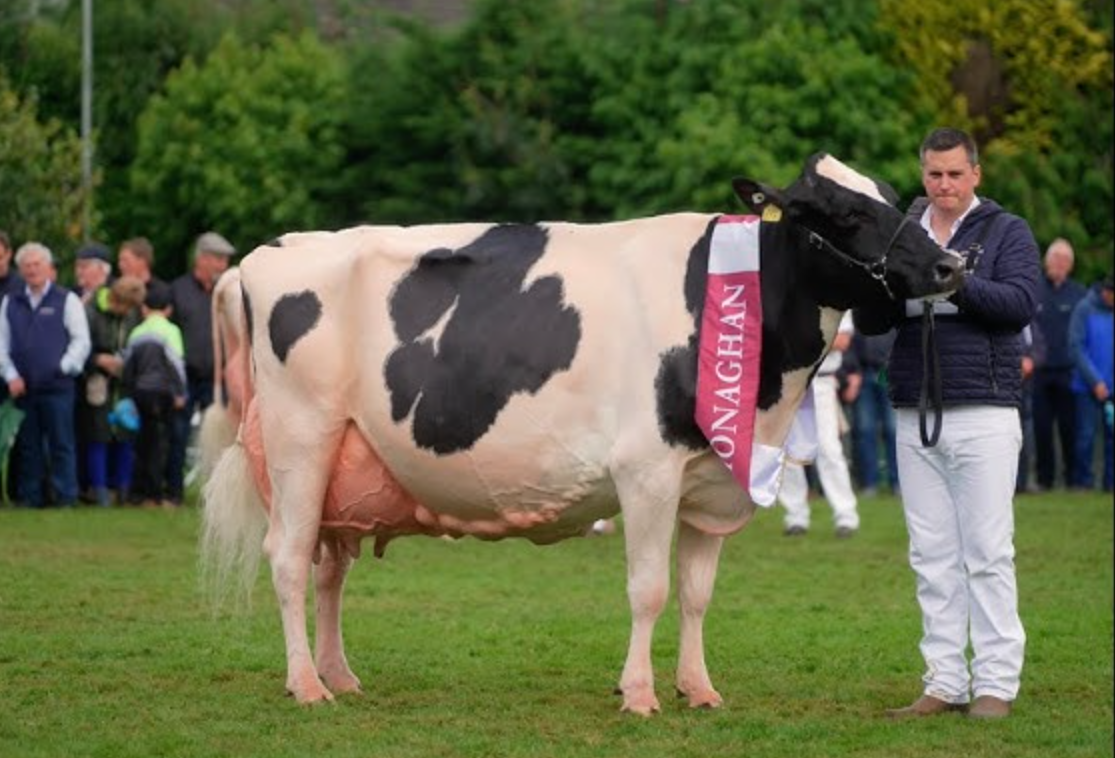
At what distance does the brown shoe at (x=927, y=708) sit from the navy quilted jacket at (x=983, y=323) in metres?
1.35

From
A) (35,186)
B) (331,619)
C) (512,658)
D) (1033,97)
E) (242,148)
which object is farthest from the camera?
(242,148)

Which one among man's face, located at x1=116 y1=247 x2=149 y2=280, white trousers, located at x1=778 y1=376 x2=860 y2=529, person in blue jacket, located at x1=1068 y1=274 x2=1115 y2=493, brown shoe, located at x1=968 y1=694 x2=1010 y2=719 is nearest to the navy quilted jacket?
brown shoe, located at x1=968 y1=694 x2=1010 y2=719

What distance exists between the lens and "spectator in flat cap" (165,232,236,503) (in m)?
26.4

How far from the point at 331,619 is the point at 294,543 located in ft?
1.66

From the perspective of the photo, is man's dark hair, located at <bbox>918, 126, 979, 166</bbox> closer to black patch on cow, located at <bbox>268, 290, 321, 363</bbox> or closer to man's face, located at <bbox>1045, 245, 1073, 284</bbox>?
black patch on cow, located at <bbox>268, 290, 321, 363</bbox>

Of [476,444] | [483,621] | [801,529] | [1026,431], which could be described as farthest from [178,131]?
[476,444]

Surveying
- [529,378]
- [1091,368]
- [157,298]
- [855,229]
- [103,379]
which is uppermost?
[855,229]

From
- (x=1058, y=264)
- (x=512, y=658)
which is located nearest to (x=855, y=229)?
(x=512, y=658)

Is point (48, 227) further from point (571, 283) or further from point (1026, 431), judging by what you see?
point (571, 283)

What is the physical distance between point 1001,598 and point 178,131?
35.9m

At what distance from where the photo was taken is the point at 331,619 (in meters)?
13.8

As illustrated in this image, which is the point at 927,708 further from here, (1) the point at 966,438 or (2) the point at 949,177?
(2) the point at 949,177

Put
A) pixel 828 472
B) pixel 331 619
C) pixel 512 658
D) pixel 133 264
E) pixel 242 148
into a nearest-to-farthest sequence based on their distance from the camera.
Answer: pixel 331 619
pixel 512 658
pixel 828 472
pixel 133 264
pixel 242 148

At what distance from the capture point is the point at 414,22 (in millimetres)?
46250
